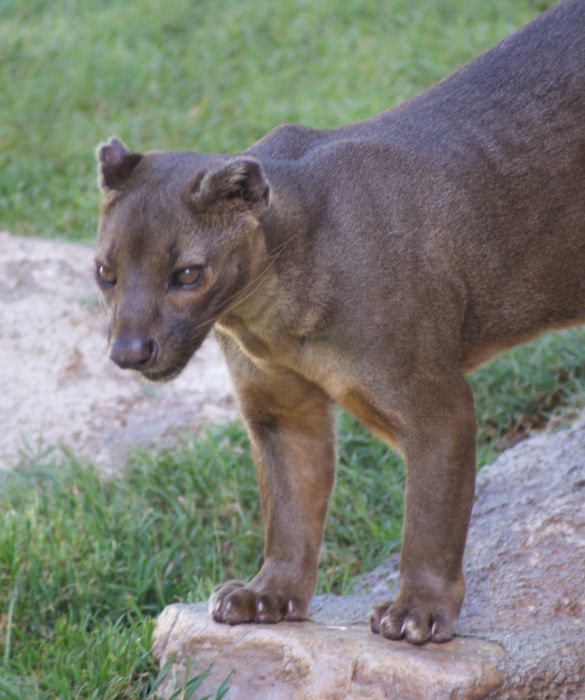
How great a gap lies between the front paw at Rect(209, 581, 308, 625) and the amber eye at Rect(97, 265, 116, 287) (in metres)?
1.15

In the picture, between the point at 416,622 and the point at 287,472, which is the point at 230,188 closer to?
the point at 287,472

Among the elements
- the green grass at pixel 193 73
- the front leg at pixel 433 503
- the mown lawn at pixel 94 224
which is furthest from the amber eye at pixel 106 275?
the green grass at pixel 193 73

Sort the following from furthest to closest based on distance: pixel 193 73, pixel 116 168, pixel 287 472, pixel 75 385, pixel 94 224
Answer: pixel 193 73
pixel 75 385
pixel 94 224
pixel 287 472
pixel 116 168

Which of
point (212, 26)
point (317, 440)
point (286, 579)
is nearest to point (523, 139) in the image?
point (317, 440)

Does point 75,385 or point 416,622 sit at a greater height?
point 416,622

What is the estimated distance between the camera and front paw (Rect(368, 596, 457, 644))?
422cm

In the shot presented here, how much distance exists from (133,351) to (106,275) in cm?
30

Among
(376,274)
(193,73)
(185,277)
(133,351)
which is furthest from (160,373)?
(193,73)

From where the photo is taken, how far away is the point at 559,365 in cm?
676

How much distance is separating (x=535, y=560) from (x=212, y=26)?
23.9 ft

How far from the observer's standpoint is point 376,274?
440cm

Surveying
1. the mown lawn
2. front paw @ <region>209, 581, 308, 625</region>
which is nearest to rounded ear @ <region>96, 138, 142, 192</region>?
front paw @ <region>209, 581, 308, 625</region>

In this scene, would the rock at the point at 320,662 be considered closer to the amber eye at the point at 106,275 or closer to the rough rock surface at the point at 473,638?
the rough rock surface at the point at 473,638

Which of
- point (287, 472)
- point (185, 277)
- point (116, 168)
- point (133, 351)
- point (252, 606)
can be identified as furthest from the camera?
point (287, 472)
